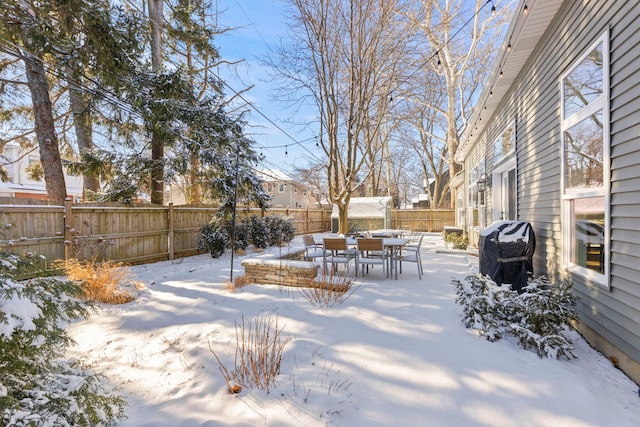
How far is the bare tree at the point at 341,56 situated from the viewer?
9320mm

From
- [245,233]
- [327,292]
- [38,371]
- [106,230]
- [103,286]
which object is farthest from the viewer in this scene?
[245,233]

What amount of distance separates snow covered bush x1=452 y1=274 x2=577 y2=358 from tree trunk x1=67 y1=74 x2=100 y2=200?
967cm

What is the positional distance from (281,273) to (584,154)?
4.33 meters

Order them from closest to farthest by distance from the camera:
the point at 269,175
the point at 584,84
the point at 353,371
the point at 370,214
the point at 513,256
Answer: the point at 353,371
the point at 584,84
the point at 513,256
the point at 269,175
the point at 370,214

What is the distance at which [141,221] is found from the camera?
806 centimetres

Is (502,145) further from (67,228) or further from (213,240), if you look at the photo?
(67,228)

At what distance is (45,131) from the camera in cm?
755

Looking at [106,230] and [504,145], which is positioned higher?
[504,145]

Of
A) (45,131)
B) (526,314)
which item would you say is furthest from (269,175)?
(526,314)

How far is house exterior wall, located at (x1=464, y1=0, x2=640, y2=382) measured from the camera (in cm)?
230

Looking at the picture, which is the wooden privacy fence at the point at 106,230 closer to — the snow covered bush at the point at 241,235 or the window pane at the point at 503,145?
the snow covered bush at the point at 241,235

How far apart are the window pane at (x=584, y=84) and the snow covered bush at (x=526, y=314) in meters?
1.84

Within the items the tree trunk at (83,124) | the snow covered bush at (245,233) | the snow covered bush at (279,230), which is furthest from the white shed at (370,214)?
the tree trunk at (83,124)

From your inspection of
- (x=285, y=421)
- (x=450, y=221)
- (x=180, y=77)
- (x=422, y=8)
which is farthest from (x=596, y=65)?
(x=450, y=221)
